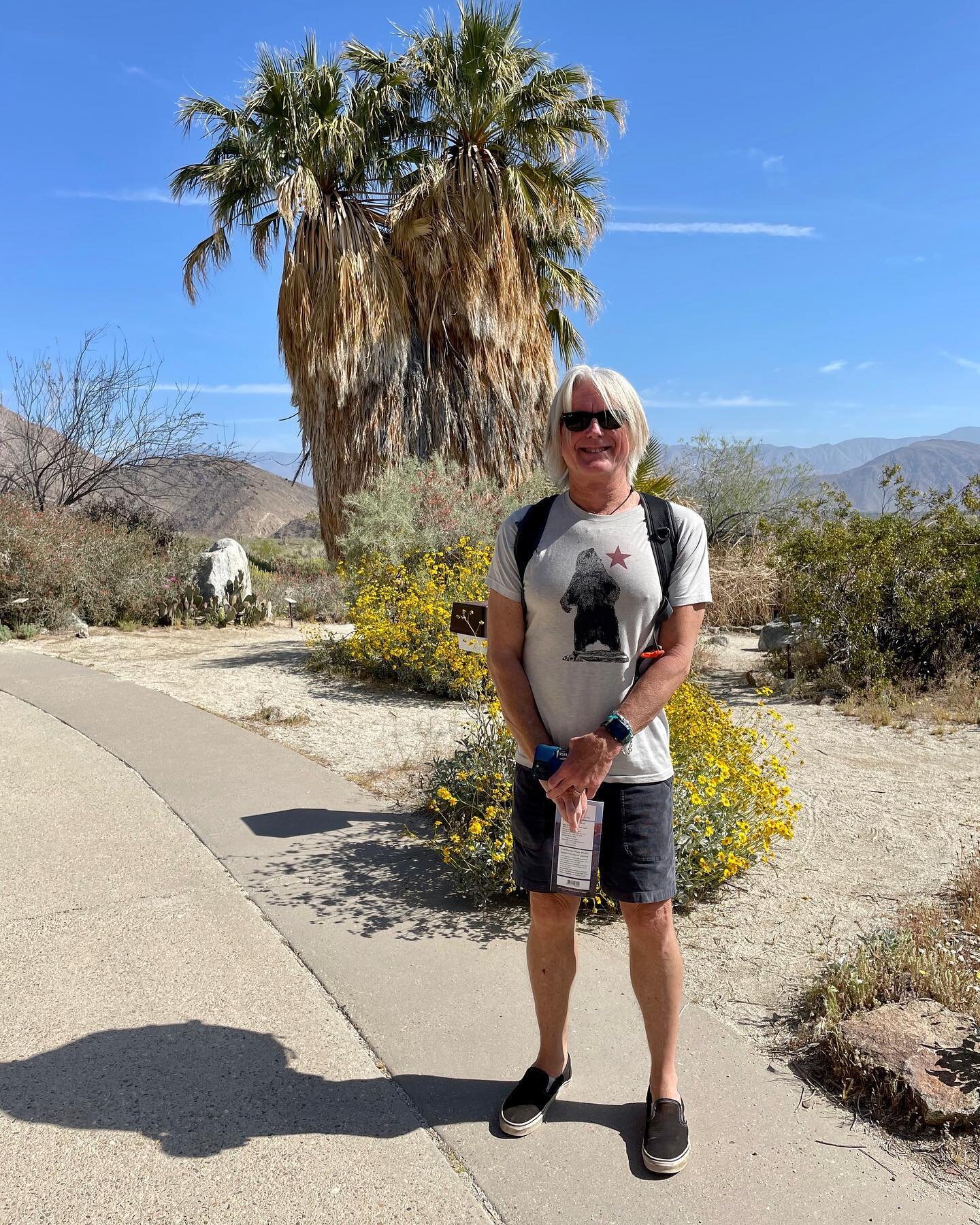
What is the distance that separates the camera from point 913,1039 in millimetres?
2643

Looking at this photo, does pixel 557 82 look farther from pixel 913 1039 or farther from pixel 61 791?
pixel 913 1039

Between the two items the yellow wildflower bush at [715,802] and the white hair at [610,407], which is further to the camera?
the yellow wildflower bush at [715,802]

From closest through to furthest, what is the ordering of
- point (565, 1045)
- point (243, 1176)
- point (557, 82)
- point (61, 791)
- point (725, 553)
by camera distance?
point (243, 1176) → point (565, 1045) → point (61, 791) → point (725, 553) → point (557, 82)

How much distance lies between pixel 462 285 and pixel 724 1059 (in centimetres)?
1486

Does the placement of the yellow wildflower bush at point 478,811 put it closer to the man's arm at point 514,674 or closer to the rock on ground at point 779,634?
the man's arm at point 514,674

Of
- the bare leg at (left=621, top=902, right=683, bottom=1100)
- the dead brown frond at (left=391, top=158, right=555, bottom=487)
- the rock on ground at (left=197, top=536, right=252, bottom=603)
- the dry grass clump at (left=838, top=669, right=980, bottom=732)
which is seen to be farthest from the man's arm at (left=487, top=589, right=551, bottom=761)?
the dead brown frond at (left=391, top=158, right=555, bottom=487)

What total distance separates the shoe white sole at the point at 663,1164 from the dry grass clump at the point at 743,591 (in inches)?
475

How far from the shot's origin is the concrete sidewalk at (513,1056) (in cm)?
220

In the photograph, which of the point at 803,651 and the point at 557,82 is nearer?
the point at 803,651

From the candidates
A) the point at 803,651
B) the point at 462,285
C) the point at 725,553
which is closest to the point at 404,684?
the point at 803,651

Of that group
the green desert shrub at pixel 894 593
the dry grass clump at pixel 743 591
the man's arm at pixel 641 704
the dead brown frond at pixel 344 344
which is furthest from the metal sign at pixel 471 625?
the dead brown frond at pixel 344 344

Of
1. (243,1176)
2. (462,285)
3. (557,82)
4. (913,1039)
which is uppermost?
(557,82)

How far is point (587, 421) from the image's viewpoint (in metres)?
2.38

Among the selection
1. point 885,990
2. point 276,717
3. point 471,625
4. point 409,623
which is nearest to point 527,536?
point 471,625
